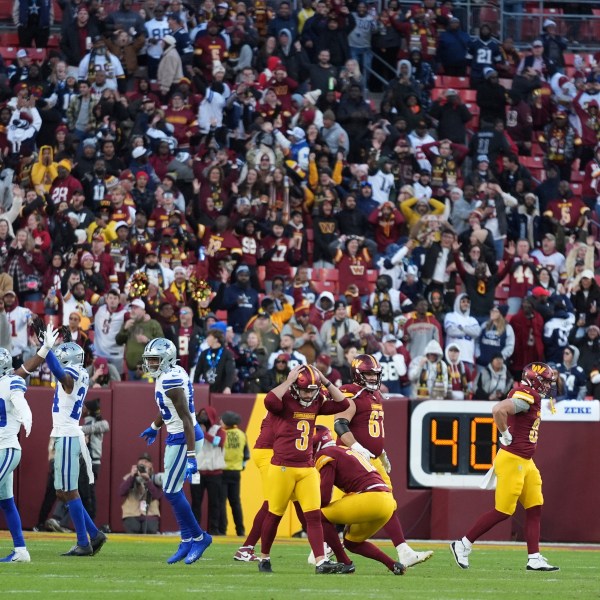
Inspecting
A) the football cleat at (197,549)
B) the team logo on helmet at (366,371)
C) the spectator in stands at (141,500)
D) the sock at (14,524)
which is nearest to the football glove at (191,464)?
the football cleat at (197,549)

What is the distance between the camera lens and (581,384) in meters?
20.6

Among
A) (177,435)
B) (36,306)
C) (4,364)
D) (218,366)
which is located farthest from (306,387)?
(36,306)

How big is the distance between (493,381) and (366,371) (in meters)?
7.07

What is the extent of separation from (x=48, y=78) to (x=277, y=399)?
12.6 meters

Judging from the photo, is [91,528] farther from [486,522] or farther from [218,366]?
[218,366]

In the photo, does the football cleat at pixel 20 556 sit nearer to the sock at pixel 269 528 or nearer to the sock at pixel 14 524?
the sock at pixel 14 524

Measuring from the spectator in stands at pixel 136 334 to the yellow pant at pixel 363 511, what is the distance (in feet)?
23.4

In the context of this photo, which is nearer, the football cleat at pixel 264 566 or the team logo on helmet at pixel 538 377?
the football cleat at pixel 264 566

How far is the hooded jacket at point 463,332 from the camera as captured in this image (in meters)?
20.8

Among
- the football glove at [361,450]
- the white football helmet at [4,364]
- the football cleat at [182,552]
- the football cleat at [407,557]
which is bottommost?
the football cleat at [182,552]

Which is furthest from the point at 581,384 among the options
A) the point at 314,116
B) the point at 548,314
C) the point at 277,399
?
the point at 277,399

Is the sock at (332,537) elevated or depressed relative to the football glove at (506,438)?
depressed

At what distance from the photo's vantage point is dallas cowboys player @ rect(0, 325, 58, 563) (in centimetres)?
1270

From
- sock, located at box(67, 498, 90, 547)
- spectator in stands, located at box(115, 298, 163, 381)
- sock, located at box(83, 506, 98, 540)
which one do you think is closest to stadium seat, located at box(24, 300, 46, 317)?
spectator in stands, located at box(115, 298, 163, 381)
